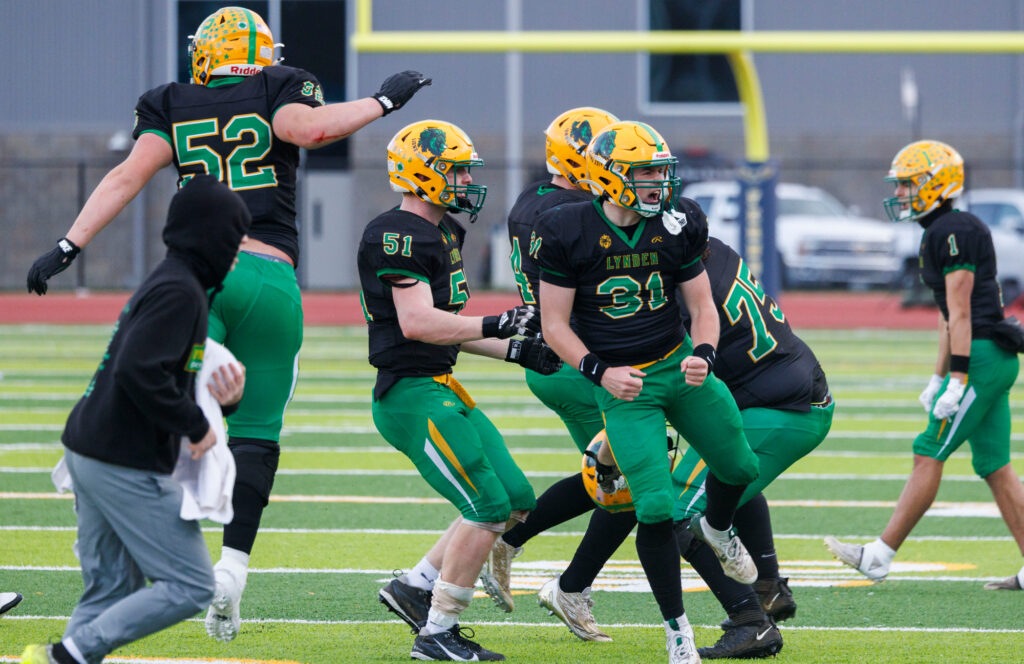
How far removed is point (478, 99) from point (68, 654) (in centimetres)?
2423

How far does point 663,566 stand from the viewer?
15.4 feet

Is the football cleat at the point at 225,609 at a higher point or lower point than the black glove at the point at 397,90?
lower

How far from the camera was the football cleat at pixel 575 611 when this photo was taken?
17.3 ft

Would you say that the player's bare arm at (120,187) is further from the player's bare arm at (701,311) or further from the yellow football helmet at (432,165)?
the player's bare arm at (701,311)

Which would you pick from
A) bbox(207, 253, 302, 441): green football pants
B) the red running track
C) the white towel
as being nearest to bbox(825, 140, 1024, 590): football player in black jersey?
bbox(207, 253, 302, 441): green football pants

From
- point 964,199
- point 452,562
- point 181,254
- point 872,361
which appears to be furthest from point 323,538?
point 964,199

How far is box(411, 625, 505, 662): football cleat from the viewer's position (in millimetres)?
4941

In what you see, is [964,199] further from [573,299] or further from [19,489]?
[573,299]

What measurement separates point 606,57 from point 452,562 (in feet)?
76.5

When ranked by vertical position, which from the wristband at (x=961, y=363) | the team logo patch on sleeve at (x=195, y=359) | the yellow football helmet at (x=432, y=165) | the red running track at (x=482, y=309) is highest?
the yellow football helmet at (x=432, y=165)

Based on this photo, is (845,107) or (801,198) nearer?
(801,198)

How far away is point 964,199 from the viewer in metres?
24.2

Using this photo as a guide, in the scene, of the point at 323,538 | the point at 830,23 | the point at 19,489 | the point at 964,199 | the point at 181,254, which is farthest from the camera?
the point at 830,23

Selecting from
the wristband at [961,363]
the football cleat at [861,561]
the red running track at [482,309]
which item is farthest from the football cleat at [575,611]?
the red running track at [482,309]
